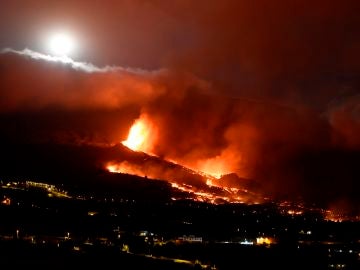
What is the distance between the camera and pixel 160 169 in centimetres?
12125

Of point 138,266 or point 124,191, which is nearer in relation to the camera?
point 138,266

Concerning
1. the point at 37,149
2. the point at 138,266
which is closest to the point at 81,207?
the point at 138,266

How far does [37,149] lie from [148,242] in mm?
73216

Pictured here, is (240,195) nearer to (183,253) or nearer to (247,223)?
(247,223)

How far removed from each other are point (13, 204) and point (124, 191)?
33.9m

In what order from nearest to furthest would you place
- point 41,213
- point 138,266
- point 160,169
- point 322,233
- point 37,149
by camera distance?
point 138,266 < point 41,213 < point 322,233 < point 160,169 < point 37,149

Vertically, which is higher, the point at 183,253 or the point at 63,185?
the point at 63,185

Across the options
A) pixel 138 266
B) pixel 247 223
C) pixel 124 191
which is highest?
pixel 124 191

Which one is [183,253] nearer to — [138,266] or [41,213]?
[138,266]

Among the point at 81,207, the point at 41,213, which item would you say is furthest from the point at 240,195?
the point at 41,213

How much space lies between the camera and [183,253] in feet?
190

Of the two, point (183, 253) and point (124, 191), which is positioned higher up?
point (124, 191)

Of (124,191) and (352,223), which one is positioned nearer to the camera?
(352,223)

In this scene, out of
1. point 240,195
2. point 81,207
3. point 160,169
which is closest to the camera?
point 81,207
